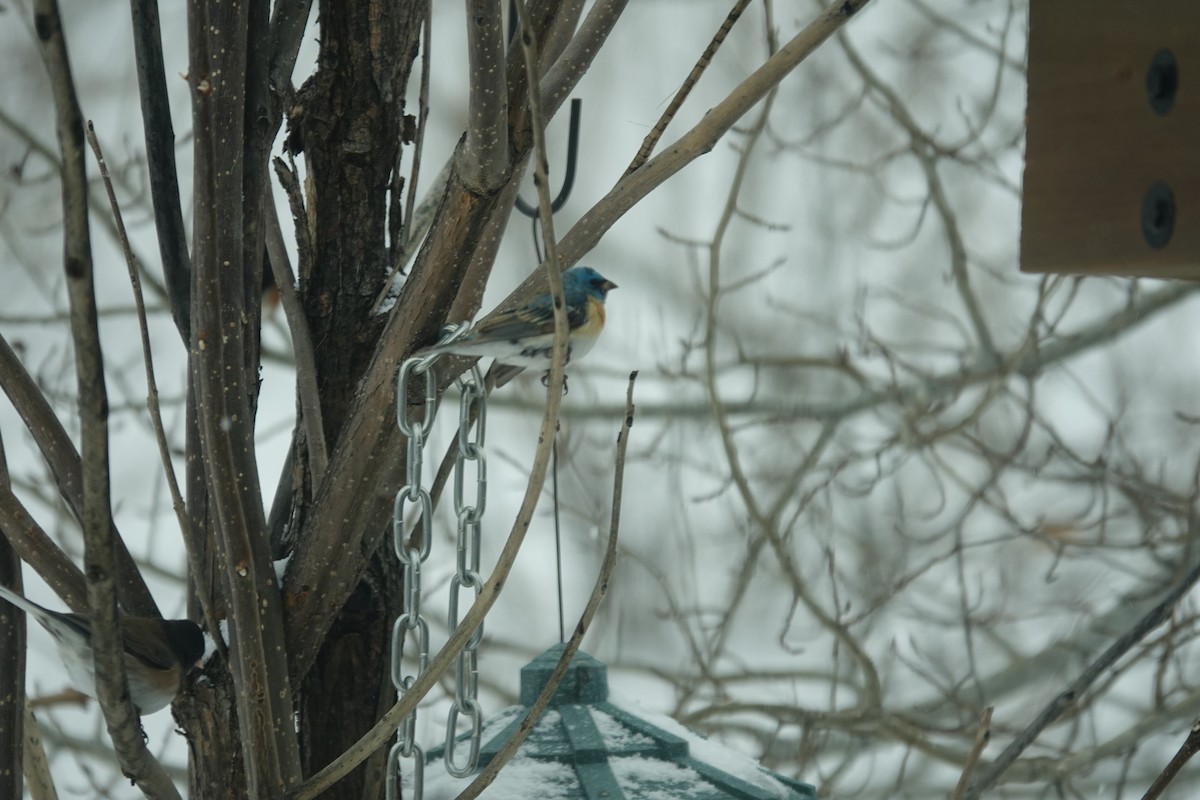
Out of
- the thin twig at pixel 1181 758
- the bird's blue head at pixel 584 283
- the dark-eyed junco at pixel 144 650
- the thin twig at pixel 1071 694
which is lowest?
the thin twig at pixel 1181 758

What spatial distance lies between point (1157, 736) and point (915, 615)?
0.77m

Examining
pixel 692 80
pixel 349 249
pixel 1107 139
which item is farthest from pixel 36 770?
pixel 1107 139

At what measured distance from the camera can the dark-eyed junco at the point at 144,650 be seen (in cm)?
114

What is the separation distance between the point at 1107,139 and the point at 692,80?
0.35 metres

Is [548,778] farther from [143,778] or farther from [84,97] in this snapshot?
[84,97]

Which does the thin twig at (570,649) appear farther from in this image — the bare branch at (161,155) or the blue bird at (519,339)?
the bare branch at (161,155)

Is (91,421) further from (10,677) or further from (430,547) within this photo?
(10,677)

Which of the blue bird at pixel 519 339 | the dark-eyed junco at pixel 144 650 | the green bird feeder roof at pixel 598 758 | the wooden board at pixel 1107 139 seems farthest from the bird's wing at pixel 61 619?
the wooden board at pixel 1107 139

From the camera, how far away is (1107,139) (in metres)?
0.98

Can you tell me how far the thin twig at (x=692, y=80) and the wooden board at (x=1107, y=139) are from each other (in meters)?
0.28

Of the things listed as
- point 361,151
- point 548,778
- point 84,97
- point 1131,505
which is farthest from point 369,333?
point 1131,505

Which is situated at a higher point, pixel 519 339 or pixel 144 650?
pixel 519 339

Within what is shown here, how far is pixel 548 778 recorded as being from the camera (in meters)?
1.17

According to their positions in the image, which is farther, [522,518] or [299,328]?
[299,328]
